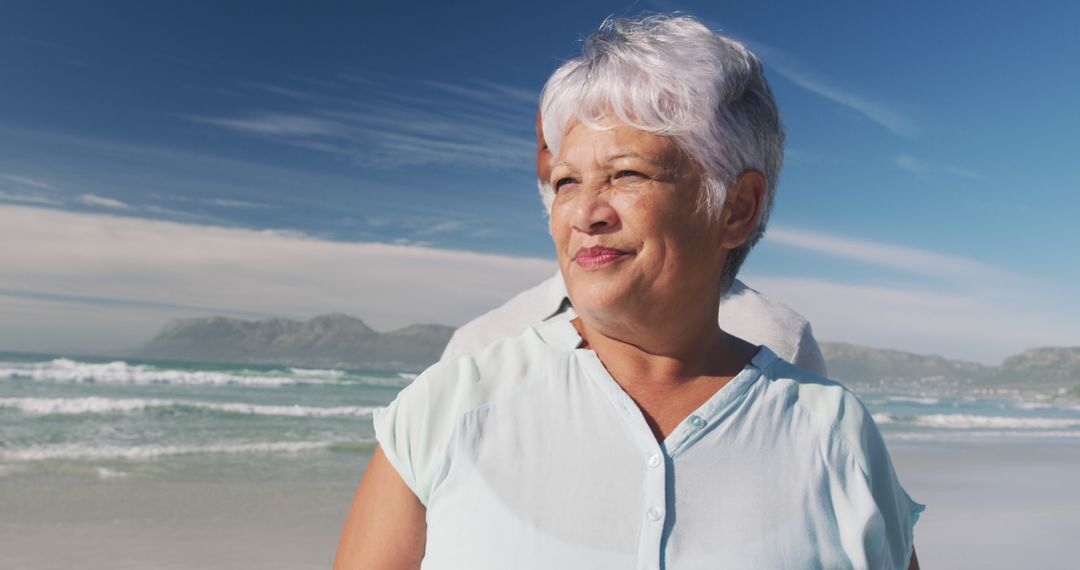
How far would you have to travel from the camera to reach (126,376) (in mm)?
24984

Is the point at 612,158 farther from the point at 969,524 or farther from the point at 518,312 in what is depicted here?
the point at 969,524

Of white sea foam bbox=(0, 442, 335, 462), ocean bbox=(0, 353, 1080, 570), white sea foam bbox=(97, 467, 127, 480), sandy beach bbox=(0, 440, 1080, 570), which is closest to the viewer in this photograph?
sandy beach bbox=(0, 440, 1080, 570)

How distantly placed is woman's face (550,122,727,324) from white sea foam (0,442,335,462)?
9.96m

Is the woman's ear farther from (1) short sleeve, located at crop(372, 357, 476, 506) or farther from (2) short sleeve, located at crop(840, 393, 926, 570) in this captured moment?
(1) short sleeve, located at crop(372, 357, 476, 506)

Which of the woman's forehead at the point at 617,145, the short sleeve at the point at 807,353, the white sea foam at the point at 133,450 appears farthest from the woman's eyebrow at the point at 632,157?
the white sea foam at the point at 133,450

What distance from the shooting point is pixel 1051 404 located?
35.2 metres

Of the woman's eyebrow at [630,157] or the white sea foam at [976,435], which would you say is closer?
the woman's eyebrow at [630,157]

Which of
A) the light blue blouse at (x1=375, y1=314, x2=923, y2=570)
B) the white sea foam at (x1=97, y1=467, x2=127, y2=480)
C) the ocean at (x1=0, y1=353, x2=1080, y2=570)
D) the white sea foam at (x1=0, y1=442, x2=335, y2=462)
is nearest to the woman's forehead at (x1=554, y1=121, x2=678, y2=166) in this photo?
the light blue blouse at (x1=375, y1=314, x2=923, y2=570)

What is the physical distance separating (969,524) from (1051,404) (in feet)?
104

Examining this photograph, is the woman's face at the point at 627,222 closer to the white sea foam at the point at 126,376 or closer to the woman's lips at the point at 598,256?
the woman's lips at the point at 598,256

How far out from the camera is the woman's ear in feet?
4.72

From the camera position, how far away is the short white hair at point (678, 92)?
133 centimetres

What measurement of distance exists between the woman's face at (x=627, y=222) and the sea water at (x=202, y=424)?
8340mm

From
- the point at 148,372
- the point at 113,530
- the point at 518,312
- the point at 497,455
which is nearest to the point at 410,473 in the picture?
the point at 497,455
